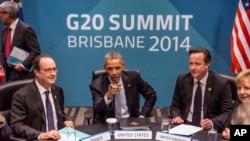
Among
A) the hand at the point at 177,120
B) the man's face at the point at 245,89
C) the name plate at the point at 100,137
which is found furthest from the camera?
the hand at the point at 177,120

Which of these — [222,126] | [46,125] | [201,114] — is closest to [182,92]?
[201,114]

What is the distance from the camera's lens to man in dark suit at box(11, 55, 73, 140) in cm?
420

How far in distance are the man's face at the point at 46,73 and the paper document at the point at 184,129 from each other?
4.01 feet

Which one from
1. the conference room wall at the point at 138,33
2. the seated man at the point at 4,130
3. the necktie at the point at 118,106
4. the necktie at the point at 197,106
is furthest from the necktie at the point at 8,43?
the necktie at the point at 197,106

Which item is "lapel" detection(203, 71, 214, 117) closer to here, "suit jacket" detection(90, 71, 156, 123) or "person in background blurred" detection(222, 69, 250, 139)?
"person in background blurred" detection(222, 69, 250, 139)

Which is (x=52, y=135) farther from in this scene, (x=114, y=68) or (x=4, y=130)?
(x=114, y=68)

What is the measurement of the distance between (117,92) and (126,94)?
0.36 feet

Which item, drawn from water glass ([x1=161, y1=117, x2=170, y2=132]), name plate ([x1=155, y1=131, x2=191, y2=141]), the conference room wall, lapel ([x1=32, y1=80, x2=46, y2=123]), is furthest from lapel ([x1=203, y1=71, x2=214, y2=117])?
the conference room wall

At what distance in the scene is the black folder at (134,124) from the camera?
409cm

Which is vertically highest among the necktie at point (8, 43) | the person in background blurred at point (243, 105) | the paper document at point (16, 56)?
the necktie at point (8, 43)

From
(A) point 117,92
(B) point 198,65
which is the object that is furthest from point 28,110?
(B) point 198,65

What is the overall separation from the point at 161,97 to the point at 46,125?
133 inches

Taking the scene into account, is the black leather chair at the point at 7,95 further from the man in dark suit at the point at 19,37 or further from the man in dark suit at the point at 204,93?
the man in dark suit at the point at 204,93

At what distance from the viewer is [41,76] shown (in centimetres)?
434
